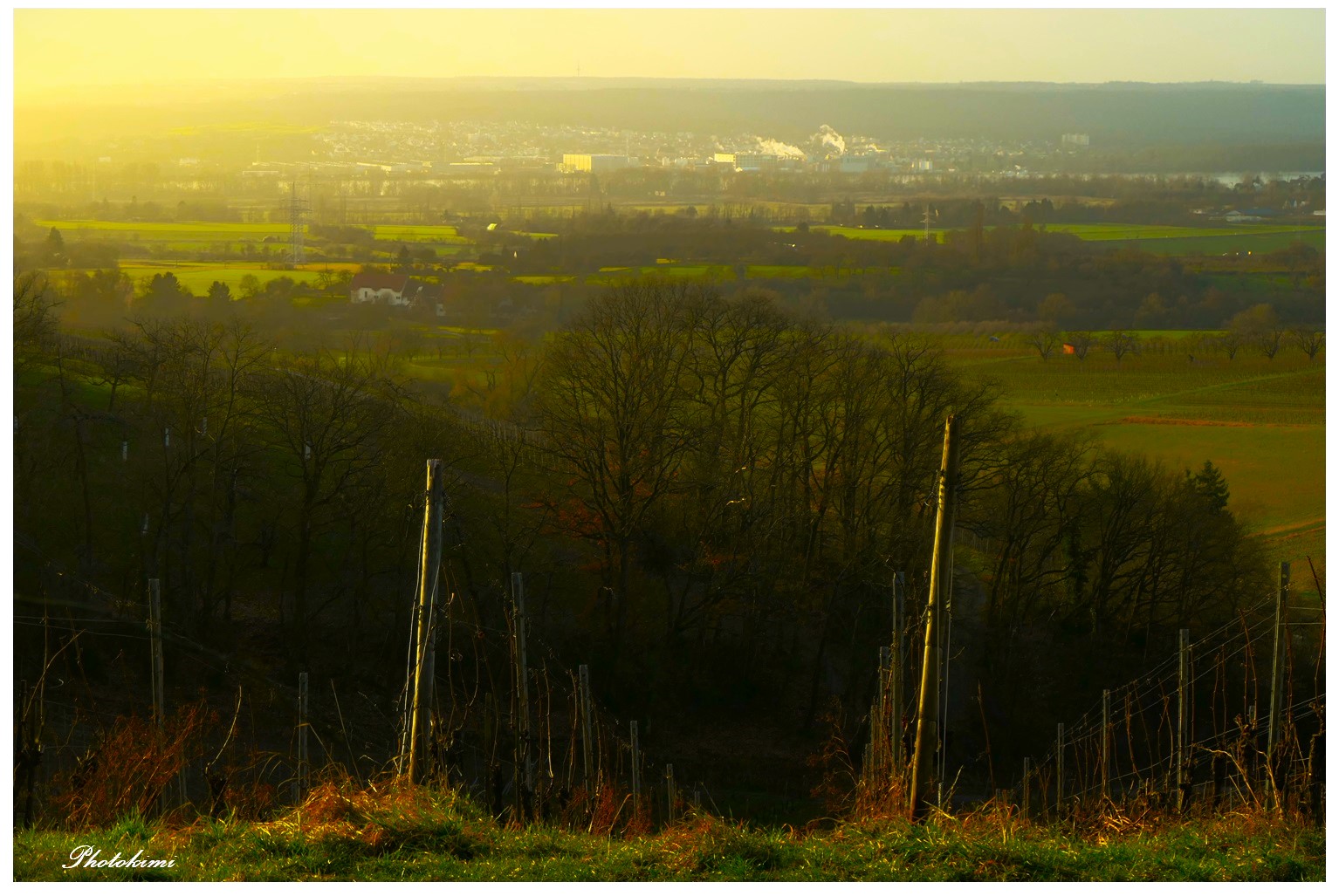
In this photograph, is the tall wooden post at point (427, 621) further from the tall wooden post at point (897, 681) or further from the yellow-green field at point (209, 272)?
the yellow-green field at point (209, 272)

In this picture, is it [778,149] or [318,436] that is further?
[778,149]

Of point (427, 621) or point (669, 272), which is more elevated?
point (669, 272)

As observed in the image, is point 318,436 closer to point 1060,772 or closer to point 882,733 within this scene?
point 1060,772

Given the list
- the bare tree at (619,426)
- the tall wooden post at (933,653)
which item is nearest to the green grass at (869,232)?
the bare tree at (619,426)

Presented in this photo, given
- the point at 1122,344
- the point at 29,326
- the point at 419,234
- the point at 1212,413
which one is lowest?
the point at 1212,413

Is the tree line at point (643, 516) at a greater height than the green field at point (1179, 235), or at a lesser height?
lesser

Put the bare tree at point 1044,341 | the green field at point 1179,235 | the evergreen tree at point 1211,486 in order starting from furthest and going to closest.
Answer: the green field at point 1179,235 → the bare tree at point 1044,341 → the evergreen tree at point 1211,486

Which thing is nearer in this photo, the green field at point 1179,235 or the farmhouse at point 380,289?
the farmhouse at point 380,289

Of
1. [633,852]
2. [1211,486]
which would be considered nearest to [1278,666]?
[633,852]
